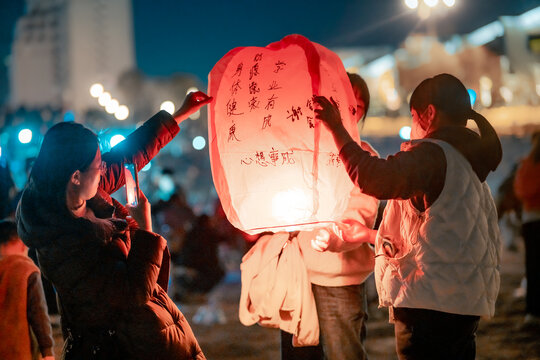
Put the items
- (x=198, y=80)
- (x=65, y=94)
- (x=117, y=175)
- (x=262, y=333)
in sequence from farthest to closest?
(x=65, y=94), (x=198, y=80), (x=262, y=333), (x=117, y=175)

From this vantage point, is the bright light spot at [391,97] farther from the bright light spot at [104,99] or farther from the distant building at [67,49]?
the distant building at [67,49]

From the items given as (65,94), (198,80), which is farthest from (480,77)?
(65,94)

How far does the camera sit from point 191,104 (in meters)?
3.22

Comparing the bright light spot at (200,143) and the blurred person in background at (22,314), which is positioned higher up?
the bright light spot at (200,143)

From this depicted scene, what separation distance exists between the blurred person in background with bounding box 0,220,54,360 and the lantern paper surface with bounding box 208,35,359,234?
5.81ft

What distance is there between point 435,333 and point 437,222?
1.72 feet

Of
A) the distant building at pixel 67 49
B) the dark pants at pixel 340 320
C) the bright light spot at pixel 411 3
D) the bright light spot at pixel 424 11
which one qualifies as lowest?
the dark pants at pixel 340 320

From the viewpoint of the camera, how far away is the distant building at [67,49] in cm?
8144

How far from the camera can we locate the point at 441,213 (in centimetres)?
250

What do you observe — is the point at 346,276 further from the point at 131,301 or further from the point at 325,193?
the point at 131,301

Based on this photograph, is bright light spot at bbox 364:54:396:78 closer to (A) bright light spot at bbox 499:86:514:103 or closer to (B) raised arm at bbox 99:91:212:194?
(A) bright light spot at bbox 499:86:514:103

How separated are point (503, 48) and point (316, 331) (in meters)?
28.5

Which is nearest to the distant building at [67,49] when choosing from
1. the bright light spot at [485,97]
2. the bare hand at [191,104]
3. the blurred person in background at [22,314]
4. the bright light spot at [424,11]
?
the bright light spot at [485,97]

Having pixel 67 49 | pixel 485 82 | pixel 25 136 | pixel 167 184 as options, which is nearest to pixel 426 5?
pixel 167 184
